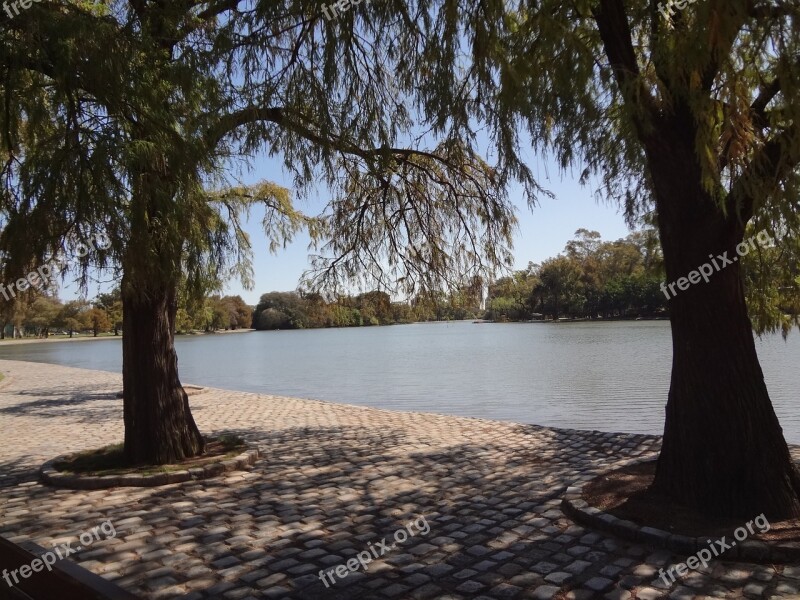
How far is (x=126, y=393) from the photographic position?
23.9 ft

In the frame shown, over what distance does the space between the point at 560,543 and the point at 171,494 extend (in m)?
3.79

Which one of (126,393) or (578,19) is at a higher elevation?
(578,19)

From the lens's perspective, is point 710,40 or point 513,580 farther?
point 513,580

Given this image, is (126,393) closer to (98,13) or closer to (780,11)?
(98,13)

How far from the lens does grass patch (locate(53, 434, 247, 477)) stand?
6.82 meters

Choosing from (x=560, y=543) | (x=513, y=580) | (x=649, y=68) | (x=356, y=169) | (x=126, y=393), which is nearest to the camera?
(x=513, y=580)

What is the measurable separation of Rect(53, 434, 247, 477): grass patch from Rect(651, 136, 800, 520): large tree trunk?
4983 millimetres

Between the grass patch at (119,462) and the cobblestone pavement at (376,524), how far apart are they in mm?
397

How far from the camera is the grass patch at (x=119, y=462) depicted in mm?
6821

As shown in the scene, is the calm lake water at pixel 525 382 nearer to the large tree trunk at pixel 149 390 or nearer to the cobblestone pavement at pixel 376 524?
the cobblestone pavement at pixel 376 524

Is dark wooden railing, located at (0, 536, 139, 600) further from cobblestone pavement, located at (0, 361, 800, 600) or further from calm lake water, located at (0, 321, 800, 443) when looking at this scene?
calm lake water, located at (0, 321, 800, 443)

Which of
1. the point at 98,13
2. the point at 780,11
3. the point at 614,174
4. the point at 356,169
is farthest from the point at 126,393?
the point at 780,11

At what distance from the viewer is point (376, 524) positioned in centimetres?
509

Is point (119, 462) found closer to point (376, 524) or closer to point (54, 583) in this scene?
point (376, 524)
